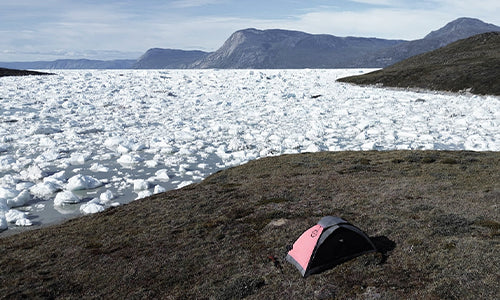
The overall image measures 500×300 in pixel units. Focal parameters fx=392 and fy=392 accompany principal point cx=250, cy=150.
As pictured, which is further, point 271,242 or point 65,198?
point 65,198

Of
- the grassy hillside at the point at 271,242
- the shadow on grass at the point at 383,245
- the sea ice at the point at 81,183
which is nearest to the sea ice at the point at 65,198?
the sea ice at the point at 81,183

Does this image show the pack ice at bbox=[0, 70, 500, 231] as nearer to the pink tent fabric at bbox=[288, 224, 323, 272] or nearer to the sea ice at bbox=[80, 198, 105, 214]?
the sea ice at bbox=[80, 198, 105, 214]

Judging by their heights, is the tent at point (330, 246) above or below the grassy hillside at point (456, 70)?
below

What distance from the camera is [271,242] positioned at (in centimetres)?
1083

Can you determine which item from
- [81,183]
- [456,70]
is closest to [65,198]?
[81,183]

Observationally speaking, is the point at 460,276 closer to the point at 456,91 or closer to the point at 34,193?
the point at 34,193

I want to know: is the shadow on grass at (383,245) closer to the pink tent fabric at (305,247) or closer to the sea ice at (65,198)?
the pink tent fabric at (305,247)

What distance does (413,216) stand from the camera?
11.5 metres

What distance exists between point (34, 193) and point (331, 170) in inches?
523

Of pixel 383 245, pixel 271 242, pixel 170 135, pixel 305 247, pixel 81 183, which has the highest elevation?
pixel 305 247

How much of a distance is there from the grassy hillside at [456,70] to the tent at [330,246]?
45790mm

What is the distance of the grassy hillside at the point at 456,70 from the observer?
168 ft

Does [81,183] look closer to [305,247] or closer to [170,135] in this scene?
[170,135]

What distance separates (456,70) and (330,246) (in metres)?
57.6
